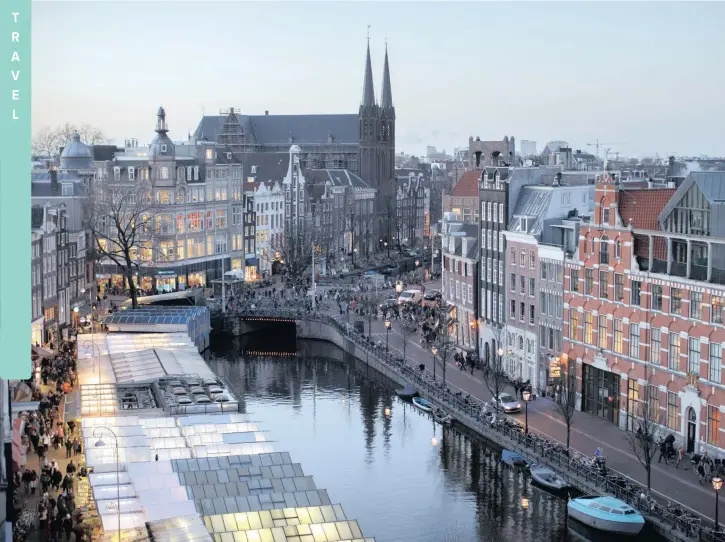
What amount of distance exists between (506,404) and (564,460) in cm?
1076

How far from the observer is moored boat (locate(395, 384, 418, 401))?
7581cm

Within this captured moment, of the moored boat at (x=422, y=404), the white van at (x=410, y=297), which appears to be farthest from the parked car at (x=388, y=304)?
the moored boat at (x=422, y=404)

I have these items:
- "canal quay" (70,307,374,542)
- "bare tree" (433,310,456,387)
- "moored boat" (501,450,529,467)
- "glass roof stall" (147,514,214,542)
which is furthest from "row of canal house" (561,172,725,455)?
"glass roof stall" (147,514,214,542)

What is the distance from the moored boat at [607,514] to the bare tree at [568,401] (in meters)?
6.82

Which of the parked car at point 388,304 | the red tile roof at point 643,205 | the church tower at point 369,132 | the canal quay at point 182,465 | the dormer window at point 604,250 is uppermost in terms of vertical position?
the church tower at point 369,132

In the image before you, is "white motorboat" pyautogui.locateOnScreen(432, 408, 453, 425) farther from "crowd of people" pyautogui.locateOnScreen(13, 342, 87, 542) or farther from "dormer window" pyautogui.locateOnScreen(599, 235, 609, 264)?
"crowd of people" pyautogui.locateOnScreen(13, 342, 87, 542)

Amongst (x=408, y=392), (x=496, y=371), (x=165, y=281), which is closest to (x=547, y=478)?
(x=496, y=371)

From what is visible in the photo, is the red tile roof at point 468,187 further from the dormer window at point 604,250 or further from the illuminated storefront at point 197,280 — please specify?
the dormer window at point 604,250

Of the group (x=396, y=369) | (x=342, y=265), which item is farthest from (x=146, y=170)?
(x=396, y=369)

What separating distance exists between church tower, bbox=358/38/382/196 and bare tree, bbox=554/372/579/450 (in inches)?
4573

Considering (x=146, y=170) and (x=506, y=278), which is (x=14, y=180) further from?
(x=146, y=170)

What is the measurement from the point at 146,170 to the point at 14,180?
88590 millimetres

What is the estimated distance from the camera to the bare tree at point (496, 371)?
6750 centimetres

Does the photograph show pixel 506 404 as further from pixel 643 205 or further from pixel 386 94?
pixel 386 94
